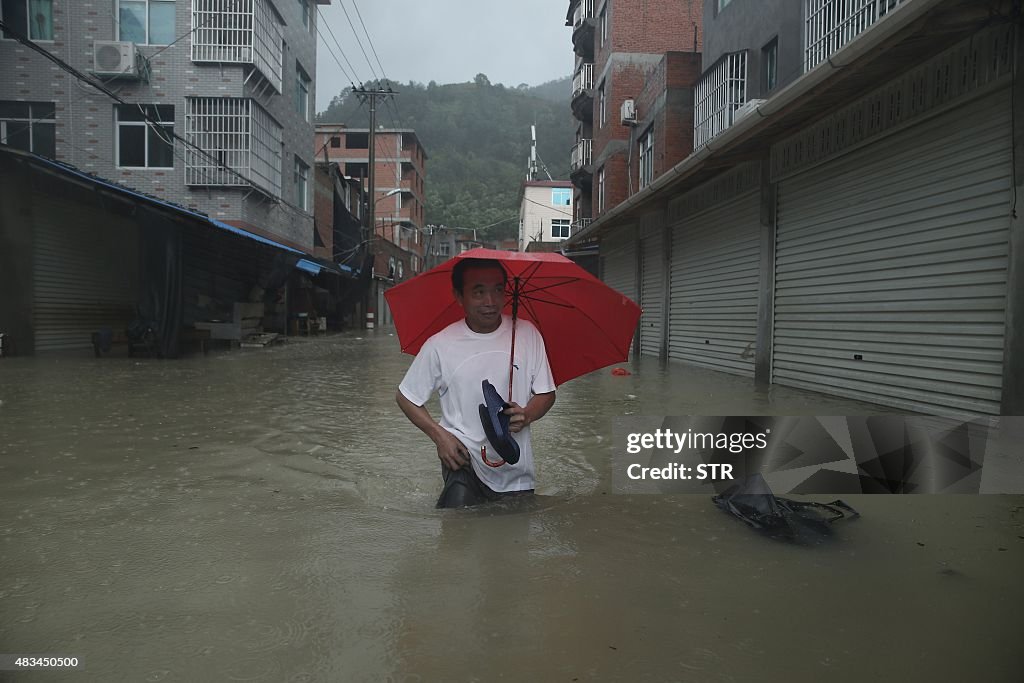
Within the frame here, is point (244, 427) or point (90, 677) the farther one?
point (244, 427)

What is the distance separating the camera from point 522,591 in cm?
266

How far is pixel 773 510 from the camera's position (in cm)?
339

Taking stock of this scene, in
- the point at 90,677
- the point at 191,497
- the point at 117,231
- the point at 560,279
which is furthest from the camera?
the point at 117,231

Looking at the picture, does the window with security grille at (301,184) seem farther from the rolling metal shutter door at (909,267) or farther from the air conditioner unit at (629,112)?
the rolling metal shutter door at (909,267)

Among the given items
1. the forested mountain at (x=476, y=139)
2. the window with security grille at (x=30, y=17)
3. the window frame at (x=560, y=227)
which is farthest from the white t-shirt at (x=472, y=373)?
the forested mountain at (x=476, y=139)

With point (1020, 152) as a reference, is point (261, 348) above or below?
below

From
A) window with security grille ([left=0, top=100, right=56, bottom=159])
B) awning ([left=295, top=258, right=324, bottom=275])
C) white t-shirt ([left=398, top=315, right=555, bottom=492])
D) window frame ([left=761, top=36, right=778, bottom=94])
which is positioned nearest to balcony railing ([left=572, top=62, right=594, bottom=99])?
awning ([left=295, top=258, right=324, bottom=275])

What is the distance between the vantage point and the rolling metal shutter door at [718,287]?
12227mm

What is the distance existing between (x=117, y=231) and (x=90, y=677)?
17.4 metres

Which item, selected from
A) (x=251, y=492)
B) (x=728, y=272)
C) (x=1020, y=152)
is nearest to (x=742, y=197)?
(x=728, y=272)

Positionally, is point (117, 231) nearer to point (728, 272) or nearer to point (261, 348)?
point (261, 348)

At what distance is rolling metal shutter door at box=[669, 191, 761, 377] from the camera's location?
12.2 meters

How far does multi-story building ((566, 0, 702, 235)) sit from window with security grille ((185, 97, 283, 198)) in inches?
490

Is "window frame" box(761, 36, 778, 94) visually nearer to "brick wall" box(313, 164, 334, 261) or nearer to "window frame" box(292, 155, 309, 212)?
"window frame" box(292, 155, 309, 212)
